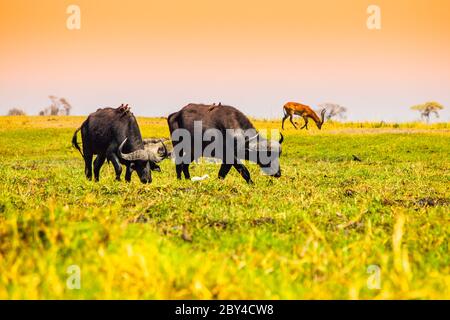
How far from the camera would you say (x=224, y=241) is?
671 cm

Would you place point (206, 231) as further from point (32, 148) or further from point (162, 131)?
point (162, 131)

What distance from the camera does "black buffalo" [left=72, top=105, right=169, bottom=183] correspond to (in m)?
14.5

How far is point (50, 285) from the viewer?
194 inches

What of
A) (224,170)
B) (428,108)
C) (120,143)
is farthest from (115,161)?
(428,108)

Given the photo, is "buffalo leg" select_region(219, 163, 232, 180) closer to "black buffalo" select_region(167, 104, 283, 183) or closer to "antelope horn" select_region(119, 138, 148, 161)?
"black buffalo" select_region(167, 104, 283, 183)

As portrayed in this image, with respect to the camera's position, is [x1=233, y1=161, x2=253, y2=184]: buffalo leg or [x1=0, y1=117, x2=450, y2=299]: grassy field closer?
[x1=0, y1=117, x2=450, y2=299]: grassy field

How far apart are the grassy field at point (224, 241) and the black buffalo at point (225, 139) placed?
203 cm

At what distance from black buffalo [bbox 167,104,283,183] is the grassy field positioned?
2.03 meters

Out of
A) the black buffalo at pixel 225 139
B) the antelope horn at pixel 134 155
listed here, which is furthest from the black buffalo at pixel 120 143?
the black buffalo at pixel 225 139

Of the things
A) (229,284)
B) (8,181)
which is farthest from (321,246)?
(8,181)

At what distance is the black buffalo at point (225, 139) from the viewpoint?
14.7 metres

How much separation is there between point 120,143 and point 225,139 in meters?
2.46

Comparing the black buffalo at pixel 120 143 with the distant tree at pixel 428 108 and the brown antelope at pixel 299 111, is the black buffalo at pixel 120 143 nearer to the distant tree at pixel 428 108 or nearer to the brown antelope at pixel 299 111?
the brown antelope at pixel 299 111

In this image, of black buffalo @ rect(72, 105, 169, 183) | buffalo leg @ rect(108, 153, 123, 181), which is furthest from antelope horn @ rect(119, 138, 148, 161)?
buffalo leg @ rect(108, 153, 123, 181)
